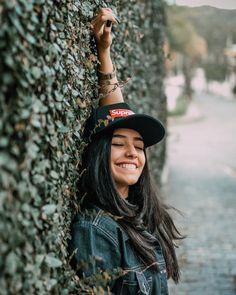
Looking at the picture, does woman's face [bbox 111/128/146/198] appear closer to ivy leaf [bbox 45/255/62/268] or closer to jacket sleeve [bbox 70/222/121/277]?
jacket sleeve [bbox 70/222/121/277]

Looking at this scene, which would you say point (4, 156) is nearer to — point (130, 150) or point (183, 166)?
point (130, 150)

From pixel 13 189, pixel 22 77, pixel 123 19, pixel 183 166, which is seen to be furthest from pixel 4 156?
pixel 183 166

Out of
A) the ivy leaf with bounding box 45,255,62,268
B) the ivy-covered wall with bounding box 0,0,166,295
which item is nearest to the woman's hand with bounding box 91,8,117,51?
the ivy-covered wall with bounding box 0,0,166,295

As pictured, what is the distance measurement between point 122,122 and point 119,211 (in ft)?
1.44

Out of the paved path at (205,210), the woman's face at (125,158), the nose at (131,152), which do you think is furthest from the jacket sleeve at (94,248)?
the paved path at (205,210)

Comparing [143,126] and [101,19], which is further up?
[101,19]

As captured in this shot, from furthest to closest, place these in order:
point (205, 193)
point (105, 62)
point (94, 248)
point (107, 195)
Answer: point (205, 193), point (105, 62), point (107, 195), point (94, 248)

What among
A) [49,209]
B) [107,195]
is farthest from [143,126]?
[49,209]

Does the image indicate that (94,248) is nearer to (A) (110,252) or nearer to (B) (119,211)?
(A) (110,252)

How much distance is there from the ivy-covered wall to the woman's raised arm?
0.60ft

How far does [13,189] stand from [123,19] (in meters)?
3.17

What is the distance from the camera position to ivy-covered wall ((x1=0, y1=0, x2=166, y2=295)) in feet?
5.20

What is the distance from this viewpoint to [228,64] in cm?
7375

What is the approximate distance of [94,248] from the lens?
2572 millimetres
